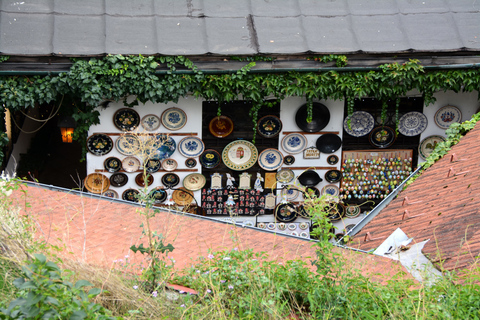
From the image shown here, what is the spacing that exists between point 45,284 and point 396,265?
3.28m

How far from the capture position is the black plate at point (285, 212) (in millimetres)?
9539

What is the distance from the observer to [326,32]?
8586 millimetres

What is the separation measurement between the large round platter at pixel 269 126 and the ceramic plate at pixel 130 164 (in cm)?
231

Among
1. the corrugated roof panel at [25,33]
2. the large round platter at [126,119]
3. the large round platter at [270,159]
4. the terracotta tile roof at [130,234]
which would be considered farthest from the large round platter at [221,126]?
the terracotta tile roof at [130,234]

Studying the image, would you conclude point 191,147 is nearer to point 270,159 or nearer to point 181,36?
point 270,159

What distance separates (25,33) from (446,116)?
7629mm

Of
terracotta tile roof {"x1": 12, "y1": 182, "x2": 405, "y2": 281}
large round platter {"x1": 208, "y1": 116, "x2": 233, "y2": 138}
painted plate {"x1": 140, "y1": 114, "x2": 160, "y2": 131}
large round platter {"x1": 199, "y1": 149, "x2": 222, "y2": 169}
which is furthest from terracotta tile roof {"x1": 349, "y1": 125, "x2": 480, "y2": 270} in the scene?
painted plate {"x1": 140, "y1": 114, "x2": 160, "y2": 131}

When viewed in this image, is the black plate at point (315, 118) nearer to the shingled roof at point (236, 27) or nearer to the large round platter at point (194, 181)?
the shingled roof at point (236, 27)

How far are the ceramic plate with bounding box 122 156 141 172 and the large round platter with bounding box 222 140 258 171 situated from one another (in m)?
1.59

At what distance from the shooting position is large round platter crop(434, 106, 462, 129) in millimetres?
9391

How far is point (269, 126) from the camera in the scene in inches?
358

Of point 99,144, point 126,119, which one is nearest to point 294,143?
point 126,119

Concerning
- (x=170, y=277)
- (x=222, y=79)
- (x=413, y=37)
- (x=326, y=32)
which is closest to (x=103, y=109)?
(x=222, y=79)

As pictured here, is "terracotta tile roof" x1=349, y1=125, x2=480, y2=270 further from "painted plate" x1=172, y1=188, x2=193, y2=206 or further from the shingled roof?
"painted plate" x1=172, y1=188, x2=193, y2=206
